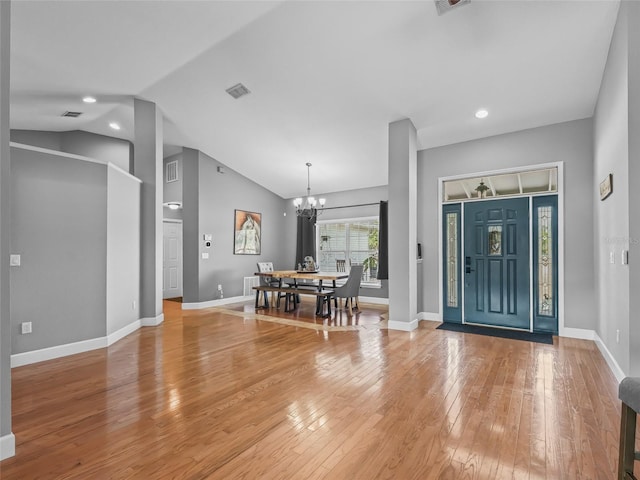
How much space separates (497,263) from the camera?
16.2 ft

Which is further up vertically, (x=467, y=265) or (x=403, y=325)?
(x=467, y=265)

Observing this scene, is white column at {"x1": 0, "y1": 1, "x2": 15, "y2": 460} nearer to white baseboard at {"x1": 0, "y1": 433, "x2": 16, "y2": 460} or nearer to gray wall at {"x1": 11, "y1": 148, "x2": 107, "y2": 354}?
white baseboard at {"x1": 0, "y1": 433, "x2": 16, "y2": 460}

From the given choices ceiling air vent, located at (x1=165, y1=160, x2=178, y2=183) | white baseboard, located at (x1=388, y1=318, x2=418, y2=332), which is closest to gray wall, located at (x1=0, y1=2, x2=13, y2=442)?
white baseboard, located at (x1=388, y1=318, x2=418, y2=332)

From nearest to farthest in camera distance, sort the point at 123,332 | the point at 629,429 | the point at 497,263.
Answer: the point at 629,429 → the point at 123,332 → the point at 497,263

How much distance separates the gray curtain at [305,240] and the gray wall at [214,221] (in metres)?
0.83

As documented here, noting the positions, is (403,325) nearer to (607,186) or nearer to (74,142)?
(607,186)

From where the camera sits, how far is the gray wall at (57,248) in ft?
10.9

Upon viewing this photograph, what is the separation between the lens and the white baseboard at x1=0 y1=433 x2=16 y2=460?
5.95ft

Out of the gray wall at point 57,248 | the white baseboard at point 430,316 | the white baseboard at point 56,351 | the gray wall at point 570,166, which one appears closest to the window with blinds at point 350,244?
the white baseboard at point 430,316

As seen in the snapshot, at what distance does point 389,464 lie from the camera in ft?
5.76

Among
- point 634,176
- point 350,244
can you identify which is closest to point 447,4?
point 634,176

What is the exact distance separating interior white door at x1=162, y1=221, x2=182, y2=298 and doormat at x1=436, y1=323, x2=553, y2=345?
6.77 metres

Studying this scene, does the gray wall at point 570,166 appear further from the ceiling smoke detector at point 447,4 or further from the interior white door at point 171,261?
the interior white door at point 171,261

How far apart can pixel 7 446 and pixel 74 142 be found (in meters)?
6.45
